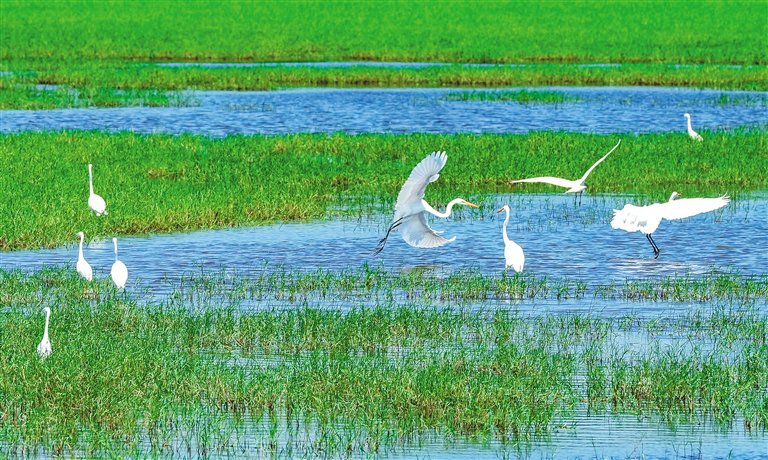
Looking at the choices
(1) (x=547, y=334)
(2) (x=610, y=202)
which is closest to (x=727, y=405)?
(1) (x=547, y=334)

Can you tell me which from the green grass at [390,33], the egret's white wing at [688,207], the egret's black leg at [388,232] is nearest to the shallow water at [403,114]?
the green grass at [390,33]

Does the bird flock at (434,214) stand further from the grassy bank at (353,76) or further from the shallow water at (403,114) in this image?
the grassy bank at (353,76)

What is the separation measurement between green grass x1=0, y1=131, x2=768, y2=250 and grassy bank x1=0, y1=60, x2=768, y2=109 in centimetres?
1589

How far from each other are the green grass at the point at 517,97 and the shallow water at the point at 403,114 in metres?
0.43

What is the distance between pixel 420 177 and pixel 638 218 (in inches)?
144

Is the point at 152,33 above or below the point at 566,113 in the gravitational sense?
above

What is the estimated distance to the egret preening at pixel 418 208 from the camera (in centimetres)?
1525

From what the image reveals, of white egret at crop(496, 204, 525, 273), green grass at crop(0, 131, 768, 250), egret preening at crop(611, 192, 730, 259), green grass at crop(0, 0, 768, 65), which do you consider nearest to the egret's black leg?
white egret at crop(496, 204, 525, 273)

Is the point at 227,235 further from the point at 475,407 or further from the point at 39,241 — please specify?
the point at 475,407

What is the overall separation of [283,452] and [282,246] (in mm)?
9382

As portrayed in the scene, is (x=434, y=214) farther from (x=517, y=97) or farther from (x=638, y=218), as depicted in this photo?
(x=517, y=97)

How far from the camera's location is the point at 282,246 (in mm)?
18703

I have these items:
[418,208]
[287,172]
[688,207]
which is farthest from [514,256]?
[287,172]

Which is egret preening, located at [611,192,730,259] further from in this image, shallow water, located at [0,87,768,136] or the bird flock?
shallow water, located at [0,87,768,136]
